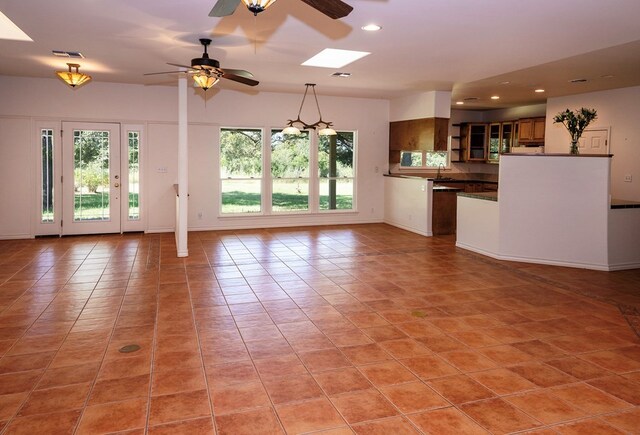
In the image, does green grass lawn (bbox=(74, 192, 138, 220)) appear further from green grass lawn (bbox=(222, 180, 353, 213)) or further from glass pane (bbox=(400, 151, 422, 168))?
glass pane (bbox=(400, 151, 422, 168))

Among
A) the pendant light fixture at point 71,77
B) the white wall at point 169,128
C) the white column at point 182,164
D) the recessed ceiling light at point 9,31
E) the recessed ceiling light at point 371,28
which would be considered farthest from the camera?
the white wall at point 169,128

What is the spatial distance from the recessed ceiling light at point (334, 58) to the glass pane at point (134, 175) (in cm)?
387

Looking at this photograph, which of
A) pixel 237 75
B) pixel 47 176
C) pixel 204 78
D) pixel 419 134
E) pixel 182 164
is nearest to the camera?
pixel 237 75

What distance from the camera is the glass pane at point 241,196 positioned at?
9.51 metres

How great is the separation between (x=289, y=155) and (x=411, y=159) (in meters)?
2.88

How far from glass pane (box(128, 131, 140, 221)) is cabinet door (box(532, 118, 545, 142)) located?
8131 mm

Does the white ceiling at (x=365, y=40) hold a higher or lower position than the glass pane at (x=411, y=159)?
higher

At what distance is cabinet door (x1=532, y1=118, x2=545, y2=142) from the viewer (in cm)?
1017

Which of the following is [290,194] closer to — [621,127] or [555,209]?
[555,209]

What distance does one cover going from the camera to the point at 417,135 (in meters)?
9.42

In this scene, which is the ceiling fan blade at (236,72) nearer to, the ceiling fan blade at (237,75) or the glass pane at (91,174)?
the ceiling fan blade at (237,75)

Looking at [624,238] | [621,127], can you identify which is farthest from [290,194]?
[621,127]

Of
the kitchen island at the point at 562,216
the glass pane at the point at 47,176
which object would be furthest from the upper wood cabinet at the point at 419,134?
the glass pane at the point at 47,176

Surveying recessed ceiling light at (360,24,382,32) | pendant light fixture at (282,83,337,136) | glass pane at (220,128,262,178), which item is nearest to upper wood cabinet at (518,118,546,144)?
pendant light fixture at (282,83,337,136)
